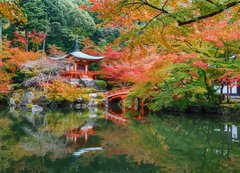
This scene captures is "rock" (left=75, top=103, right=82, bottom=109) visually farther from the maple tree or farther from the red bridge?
the maple tree

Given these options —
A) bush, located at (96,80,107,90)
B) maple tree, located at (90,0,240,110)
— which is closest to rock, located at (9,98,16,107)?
bush, located at (96,80,107,90)

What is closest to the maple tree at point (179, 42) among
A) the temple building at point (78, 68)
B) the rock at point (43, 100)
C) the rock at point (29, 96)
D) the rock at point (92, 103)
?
the rock at point (92, 103)

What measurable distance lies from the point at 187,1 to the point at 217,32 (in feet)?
21.4

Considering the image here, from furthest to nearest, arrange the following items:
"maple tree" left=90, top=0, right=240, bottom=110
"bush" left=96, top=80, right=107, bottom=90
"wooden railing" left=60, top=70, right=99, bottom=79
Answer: "bush" left=96, top=80, right=107, bottom=90
"wooden railing" left=60, top=70, right=99, bottom=79
"maple tree" left=90, top=0, right=240, bottom=110

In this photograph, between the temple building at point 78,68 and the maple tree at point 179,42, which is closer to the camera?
the maple tree at point 179,42

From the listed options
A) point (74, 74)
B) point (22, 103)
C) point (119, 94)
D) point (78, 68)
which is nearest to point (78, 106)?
point (119, 94)

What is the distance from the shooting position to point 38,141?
247 inches

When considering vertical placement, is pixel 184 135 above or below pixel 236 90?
below

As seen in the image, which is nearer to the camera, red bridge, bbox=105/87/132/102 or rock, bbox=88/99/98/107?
rock, bbox=88/99/98/107

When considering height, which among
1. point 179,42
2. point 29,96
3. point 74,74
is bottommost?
point 29,96

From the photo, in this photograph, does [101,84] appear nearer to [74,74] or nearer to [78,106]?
[74,74]

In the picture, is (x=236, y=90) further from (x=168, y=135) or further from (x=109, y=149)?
(x=109, y=149)

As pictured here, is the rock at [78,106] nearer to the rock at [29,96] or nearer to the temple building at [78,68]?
the rock at [29,96]

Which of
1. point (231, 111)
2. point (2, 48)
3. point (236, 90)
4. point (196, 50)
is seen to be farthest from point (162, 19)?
point (2, 48)
